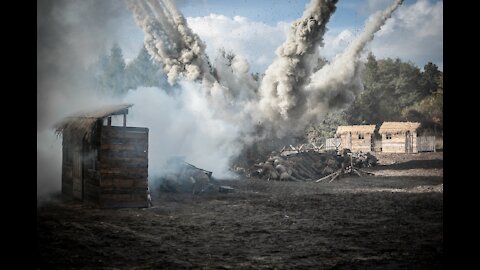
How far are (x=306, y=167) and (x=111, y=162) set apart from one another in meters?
15.2

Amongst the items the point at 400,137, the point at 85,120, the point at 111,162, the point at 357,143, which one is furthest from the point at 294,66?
the point at 400,137

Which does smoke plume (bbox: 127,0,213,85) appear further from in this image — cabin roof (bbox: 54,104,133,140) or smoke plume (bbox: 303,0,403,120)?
cabin roof (bbox: 54,104,133,140)

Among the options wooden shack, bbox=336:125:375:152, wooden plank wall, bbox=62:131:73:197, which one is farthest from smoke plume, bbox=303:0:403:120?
wooden plank wall, bbox=62:131:73:197

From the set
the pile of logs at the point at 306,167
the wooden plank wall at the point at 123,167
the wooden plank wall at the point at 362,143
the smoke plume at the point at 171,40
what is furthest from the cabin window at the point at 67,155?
the wooden plank wall at the point at 362,143

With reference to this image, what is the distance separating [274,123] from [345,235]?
18545 millimetres

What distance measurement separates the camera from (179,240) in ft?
29.9

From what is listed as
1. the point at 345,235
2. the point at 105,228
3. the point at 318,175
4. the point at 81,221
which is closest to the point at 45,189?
the point at 81,221

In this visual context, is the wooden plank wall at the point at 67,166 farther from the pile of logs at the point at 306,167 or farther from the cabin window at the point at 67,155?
the pile of logs at the point at 306,167

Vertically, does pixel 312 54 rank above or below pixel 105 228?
above

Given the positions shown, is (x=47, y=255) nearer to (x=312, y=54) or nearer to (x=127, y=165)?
(x=127, y=165)

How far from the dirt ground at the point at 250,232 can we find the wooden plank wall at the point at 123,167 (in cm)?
58

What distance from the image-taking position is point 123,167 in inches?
504

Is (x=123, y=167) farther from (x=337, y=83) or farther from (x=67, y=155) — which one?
(x=337, y=83)

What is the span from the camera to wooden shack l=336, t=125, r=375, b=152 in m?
41.4
